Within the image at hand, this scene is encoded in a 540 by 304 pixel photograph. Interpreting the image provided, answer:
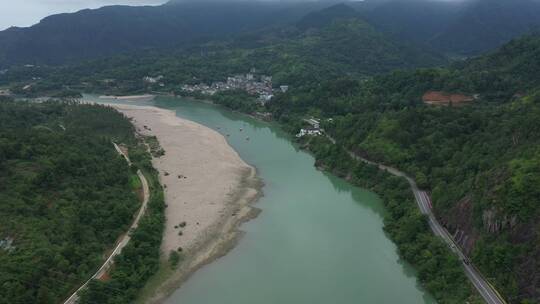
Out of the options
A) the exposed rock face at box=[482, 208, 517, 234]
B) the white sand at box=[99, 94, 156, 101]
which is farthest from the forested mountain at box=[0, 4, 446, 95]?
the exposed rock face at box=[482, 208, 517, 234]

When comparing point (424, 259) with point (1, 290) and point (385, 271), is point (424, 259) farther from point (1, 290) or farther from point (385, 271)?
point (1, 290)

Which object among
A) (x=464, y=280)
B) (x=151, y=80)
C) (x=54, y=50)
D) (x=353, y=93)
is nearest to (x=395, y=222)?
(x=464, y=280)

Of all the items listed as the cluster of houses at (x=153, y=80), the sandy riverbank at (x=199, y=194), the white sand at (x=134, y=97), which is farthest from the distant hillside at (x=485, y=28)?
the sandy riverbank at (x=199, y=194)

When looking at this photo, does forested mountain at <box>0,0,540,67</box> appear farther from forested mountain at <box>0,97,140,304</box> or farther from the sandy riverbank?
forested mountain at <box>0,97,140,304</box>

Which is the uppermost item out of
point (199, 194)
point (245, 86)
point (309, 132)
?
point (245, 86)

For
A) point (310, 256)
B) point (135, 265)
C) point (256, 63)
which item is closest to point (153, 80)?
point (256, 63)

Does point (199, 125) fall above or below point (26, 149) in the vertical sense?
below

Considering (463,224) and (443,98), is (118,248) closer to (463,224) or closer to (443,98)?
(463,224)
